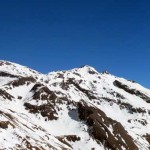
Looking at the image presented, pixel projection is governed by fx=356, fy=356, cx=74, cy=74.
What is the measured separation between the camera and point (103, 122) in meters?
197

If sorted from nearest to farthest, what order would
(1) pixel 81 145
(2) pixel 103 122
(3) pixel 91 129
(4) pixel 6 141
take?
(4) pixel 6 141 → (1) pixel 81 145 → (3) pixel 91 129 → (2) pixel 103 122

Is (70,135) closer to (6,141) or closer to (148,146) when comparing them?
(148,146)

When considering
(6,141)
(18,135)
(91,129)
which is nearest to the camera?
(6,141)

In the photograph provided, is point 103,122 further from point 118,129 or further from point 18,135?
point 18,135

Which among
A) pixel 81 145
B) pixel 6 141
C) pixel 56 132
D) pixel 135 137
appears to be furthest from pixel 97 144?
pixel 6 141

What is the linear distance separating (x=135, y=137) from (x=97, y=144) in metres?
33.6

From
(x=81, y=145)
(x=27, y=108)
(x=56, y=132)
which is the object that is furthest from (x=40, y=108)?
(x=81, y=145)

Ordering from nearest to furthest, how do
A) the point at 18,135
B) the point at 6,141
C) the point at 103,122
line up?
the point at 6,141 → the point at 18,135 → the point at 103,122

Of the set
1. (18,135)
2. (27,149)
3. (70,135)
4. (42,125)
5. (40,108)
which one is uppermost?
(40,108)

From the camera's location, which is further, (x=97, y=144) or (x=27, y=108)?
(x=27, y=108)

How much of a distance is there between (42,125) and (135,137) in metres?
53.8

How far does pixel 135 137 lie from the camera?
199250 mm

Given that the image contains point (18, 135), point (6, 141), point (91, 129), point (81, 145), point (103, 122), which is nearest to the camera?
point (6, 141)

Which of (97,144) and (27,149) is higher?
(97,144)
